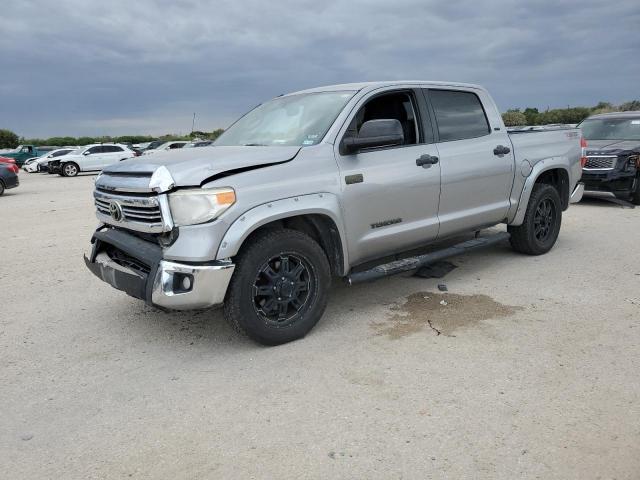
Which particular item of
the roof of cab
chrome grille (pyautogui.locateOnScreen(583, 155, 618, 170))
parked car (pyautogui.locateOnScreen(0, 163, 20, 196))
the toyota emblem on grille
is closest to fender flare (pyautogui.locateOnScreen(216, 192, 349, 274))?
the toyota emblem on grille

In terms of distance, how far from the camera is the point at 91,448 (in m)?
2.88

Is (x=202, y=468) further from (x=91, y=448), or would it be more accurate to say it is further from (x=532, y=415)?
(x=532, y=415)

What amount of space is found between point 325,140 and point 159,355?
2037 millimetres

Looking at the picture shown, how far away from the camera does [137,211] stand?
3900mm

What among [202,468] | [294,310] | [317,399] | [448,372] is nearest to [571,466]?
[448,372]

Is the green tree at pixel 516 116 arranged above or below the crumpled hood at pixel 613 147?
above

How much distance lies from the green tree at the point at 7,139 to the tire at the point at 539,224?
54.7m

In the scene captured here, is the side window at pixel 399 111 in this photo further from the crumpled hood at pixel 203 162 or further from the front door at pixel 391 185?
the crumpled hood at pixel 203 162

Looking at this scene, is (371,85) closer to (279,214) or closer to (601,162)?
(279,214)

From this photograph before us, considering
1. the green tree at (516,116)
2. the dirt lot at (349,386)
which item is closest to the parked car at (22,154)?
the green tree at (516,116)

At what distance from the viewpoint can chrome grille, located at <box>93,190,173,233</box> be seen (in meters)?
3.66

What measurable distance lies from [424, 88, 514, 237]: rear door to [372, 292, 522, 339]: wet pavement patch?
25.1 inches

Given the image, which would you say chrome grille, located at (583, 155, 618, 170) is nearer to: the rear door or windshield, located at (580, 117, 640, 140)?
windshield, located at (580, 117, 640, 140)

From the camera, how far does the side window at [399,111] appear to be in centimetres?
484
